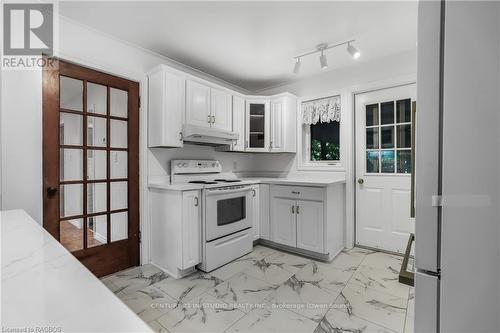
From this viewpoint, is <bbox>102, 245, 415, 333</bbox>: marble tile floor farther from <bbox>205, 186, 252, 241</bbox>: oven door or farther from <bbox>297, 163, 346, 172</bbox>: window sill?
<bbox>297, 163, 346, 172</bbox>: window sill

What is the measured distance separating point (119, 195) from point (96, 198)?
0.21 meters

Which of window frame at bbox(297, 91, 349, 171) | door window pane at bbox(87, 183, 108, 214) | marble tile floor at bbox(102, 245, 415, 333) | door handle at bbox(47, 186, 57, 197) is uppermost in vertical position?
window frame at bbox(297, 91, 349, 171)

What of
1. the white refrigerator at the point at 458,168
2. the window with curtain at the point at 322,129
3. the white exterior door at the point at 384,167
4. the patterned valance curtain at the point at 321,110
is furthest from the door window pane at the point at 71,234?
the white exterior door at the point at 384,167

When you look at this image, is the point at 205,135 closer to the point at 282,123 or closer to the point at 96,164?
the point at 96,164

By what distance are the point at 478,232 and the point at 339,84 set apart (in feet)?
10.1

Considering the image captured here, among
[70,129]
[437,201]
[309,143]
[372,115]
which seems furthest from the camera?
[309,143]

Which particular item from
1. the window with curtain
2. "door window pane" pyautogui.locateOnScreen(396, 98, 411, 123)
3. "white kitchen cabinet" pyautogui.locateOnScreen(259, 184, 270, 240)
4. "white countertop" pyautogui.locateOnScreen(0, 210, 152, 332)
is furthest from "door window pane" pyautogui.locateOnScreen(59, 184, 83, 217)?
"door window pane" pyautogui.locateOnScreen(396, 98, 411, 123)

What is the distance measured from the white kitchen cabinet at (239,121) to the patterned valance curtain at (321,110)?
0.92 m

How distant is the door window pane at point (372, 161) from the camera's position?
9.77ft

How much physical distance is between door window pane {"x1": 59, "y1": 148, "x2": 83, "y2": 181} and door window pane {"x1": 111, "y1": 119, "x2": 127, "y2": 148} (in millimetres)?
307

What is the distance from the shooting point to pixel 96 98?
7.40 feet

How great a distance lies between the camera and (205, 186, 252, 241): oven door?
2.44m

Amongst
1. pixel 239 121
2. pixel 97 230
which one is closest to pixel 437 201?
pixel 97 230
